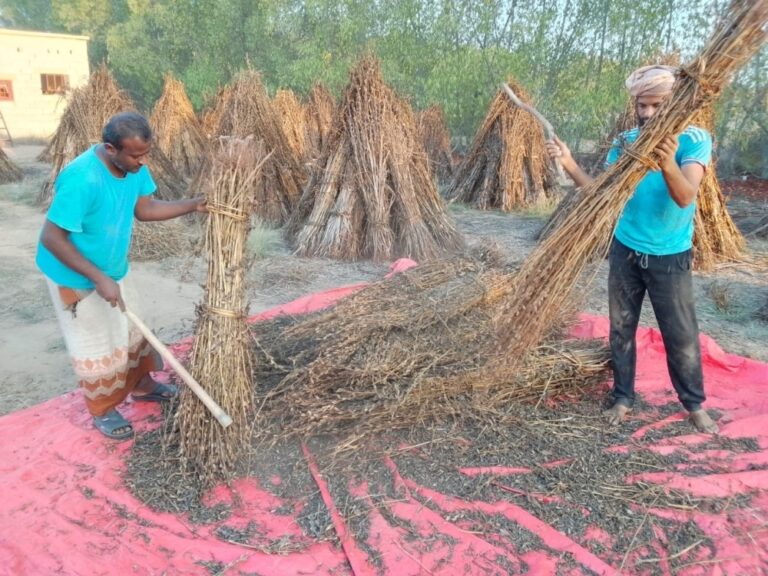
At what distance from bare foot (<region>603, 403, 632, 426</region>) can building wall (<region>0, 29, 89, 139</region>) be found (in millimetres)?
18656

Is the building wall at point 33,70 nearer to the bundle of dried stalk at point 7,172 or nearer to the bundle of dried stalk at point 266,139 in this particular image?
the bundle of dried stalk at point 7,172

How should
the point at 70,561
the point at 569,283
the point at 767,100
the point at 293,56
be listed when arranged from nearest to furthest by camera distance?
the point at 70,561 → the point at 569,283 → the point at 767,100 → the point at 293,56

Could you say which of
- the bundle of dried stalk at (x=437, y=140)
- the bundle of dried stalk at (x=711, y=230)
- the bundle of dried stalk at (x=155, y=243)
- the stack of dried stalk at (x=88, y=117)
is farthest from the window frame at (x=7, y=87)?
the bundle of dried stalk at (x=711, y=230)

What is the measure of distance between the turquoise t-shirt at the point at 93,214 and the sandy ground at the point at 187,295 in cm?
32

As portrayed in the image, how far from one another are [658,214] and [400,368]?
4.10 ft

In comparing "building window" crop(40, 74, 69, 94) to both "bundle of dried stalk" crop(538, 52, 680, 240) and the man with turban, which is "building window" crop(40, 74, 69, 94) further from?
the man with turban

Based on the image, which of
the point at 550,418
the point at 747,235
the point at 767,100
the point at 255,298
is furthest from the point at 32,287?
the point at 767,100

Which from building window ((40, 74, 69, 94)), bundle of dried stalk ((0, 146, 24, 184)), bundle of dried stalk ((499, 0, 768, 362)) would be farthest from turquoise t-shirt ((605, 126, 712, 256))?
building window ((40, 74, 69, 94))

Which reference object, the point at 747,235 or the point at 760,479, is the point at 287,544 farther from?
the point at 747,235

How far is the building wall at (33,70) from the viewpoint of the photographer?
16609 millimetres

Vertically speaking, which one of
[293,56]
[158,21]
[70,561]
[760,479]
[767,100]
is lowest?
[70,561]

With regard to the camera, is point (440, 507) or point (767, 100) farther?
point (767, 100)

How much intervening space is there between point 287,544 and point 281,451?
49 cm

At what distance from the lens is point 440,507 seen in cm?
204
